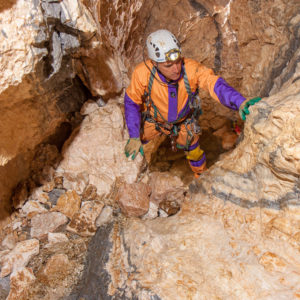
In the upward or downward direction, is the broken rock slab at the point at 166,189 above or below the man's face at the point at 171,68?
below

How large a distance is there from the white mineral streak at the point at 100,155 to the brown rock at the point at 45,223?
1.48ft

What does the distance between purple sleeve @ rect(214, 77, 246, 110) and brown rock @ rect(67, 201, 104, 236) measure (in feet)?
6.29

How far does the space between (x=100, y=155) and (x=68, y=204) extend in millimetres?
797

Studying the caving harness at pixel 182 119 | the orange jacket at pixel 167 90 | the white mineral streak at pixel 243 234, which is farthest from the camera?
the caving harness at pixel 182 119

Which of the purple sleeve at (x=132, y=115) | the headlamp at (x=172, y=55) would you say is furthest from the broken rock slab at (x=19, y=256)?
the headlamp at (x=172, y=55)

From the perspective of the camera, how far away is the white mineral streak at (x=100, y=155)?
325 cm

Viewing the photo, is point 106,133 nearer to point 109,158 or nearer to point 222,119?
point 109,158

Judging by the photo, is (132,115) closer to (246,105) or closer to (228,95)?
(228,95)

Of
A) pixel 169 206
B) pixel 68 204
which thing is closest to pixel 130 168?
pixel 169 206

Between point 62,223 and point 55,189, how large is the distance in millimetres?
503

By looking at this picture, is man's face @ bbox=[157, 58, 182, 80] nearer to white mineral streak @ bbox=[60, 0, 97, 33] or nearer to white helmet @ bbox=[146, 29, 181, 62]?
white helmet @ bbox=[146, 29, 181, 62]

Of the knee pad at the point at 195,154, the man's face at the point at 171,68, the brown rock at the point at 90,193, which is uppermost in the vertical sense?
the man's face at the point at 171,68

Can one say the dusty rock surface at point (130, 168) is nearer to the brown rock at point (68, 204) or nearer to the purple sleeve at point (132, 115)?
the brown rock at point (68, 204)

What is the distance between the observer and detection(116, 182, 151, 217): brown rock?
9.87 feet
